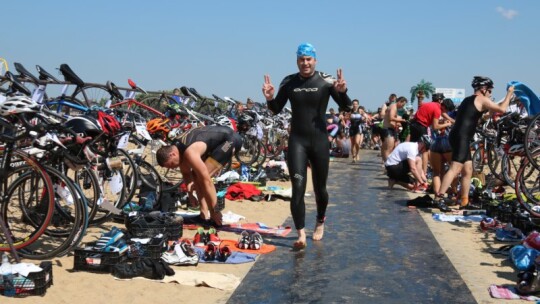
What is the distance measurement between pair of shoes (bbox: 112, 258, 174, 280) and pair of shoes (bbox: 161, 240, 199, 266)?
1.14 ft

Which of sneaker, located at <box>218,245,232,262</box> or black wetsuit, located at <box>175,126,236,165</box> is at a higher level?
black wetsuit, located at <box>175,126,236,165</box>

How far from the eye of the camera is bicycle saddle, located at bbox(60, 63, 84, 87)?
32.4 feet

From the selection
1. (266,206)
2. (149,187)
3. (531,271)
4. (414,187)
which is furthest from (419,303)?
(414,187)

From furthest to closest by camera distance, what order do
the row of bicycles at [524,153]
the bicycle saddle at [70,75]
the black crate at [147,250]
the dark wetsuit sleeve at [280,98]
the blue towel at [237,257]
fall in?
1. the bicycle saddle at [70,75]
2. the row of bicycles at [524,153]
3. the dark wetsuit sleeve at [280,98]
4. the blue towel at [237,257]
5. the black crate at [147,250]

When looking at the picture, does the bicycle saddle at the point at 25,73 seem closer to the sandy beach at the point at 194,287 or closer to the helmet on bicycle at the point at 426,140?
the sandy beach at the point at 194,287

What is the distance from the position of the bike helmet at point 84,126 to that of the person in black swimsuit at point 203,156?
1100 mm

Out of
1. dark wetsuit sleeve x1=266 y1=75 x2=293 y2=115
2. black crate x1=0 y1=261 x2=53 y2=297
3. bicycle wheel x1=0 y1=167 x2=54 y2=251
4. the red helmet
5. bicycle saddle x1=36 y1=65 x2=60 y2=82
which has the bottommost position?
black crate x1=0 y1=261 x2=53 y2=297

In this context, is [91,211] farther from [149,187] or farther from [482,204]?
[482,204]

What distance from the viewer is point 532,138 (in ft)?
28.6

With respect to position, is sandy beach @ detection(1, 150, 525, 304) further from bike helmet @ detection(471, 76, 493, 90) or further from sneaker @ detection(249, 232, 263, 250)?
bike helmet @ detection(471, 76, 493, 90)

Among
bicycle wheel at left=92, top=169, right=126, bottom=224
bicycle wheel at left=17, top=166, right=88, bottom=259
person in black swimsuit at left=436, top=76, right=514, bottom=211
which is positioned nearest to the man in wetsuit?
bicycle wheel at left=92, top=169, right=126, bottom=224

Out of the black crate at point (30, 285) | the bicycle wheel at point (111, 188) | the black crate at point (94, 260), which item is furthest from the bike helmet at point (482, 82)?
the black crate at point (30, 285)

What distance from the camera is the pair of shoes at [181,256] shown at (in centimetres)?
606

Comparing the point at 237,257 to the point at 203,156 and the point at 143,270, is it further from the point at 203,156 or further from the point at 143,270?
the point at 203,156
